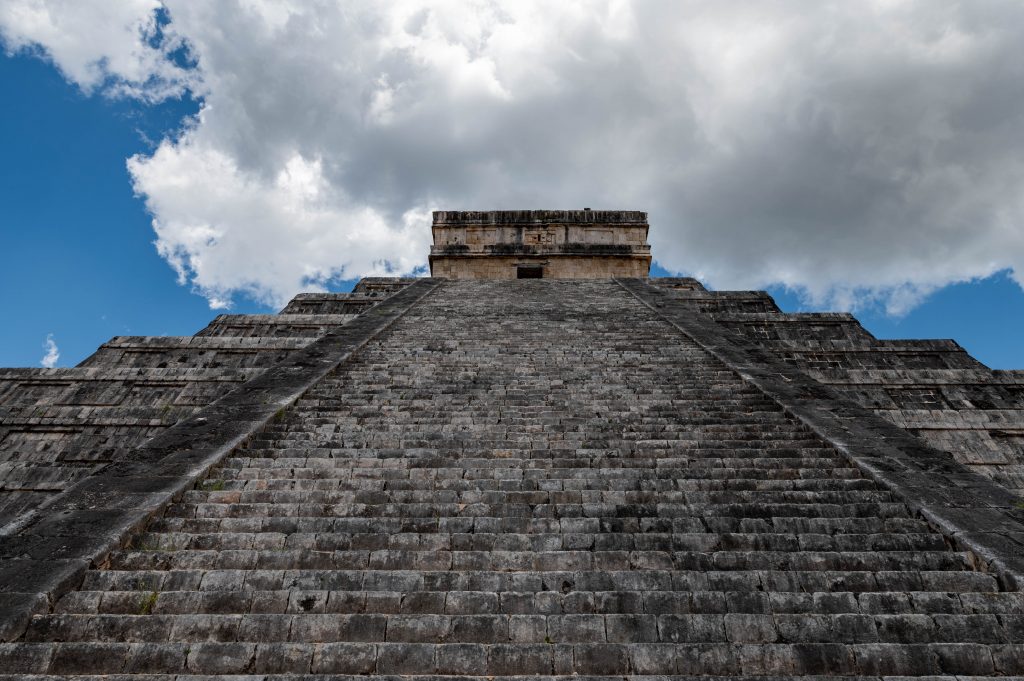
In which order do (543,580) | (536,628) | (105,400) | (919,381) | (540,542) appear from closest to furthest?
(536,628), (543,580), (540,542), (105,400), (919,381)

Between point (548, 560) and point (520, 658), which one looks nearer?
point (520, 658)

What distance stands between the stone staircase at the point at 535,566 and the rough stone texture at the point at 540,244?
39.5ft

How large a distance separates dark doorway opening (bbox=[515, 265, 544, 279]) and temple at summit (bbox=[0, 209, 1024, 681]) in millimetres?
9249

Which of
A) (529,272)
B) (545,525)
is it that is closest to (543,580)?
(545,525)

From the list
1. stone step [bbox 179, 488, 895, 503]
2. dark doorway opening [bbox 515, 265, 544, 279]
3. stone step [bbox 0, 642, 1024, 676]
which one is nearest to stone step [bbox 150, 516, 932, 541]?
stone step [bbox 179, 488, 895, 503]

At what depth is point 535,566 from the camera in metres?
3.83

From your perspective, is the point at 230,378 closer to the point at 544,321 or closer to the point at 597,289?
the point at 544,321

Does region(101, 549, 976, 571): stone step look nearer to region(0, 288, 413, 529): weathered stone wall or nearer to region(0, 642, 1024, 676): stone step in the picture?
region(0, 642, 1024, 676): stone step

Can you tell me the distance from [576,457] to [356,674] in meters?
2.87

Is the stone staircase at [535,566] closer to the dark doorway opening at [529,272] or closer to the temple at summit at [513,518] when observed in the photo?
the temple at summit at [513,518]

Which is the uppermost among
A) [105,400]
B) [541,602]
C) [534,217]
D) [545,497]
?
[534,217]

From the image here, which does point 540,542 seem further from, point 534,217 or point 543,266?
point 534,217

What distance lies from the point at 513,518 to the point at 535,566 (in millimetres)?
573

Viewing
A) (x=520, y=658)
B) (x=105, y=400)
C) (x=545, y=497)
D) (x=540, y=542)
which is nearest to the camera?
(x=520, y=658)
